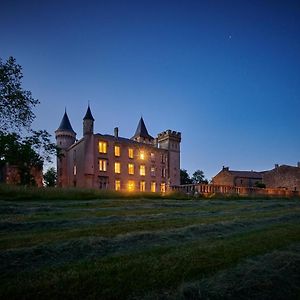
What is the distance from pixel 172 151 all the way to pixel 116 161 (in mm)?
14416

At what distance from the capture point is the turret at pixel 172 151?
187 feet

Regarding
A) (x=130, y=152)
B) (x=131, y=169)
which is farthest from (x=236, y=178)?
(x=130, y=152)

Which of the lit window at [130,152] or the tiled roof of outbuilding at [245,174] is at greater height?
the lit window at [130,152]

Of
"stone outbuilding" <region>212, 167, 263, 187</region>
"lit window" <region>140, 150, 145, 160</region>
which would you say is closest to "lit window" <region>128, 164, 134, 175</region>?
"lit window" <region>140, 150, 145, 160</region>

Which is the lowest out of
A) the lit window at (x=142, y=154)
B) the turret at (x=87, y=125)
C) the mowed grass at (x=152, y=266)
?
the mowed grass at (x=152, y=266)

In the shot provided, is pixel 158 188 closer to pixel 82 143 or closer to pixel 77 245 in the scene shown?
pixel 82 143

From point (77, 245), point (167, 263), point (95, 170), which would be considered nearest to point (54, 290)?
point (167, 263)

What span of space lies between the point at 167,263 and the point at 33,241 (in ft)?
9.33

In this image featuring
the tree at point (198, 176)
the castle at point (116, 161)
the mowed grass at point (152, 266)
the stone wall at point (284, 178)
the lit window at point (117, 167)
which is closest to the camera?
the mowed grass at point (152, 266)

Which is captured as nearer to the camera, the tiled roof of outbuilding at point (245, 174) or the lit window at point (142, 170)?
the lit window at point (142, 170)

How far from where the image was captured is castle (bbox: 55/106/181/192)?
45.7 meters

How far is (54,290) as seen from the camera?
2.90 m

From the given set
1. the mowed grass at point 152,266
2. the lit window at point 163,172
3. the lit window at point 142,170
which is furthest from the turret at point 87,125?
the mowed grass at point 152,266

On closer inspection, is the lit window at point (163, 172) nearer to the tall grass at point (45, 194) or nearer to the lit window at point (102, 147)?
the lit window at point (102, 147)
